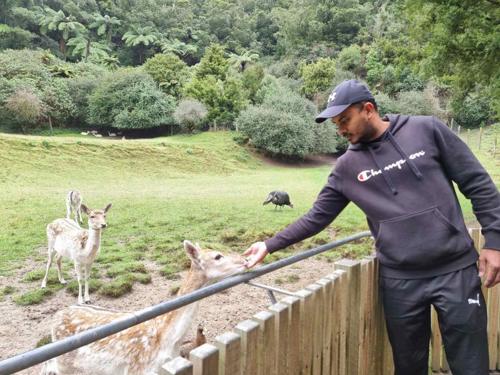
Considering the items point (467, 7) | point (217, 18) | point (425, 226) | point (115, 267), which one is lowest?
point (115, 267)

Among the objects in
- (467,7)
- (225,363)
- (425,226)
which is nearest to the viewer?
(225,363)

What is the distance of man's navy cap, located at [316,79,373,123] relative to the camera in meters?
2.11

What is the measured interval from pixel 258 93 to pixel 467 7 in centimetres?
3395

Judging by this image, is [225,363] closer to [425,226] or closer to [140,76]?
[425,226]

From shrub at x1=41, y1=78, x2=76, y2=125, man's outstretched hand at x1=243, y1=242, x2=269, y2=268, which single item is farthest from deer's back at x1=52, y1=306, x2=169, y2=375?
shrub at x1=41, y1=78, x2=76, y2=125

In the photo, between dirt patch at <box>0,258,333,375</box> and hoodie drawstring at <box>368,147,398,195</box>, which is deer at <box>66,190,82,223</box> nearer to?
dirt patch at <box>0,258,333,375</box>

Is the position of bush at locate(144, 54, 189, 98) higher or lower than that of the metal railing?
higher

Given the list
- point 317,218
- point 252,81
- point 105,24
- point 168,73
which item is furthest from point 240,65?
point 317,218

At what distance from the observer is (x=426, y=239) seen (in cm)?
197

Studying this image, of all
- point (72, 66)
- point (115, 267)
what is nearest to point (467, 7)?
point (115, 267)

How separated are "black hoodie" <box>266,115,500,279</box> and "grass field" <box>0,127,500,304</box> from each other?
5302mm

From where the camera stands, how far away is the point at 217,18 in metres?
74.0

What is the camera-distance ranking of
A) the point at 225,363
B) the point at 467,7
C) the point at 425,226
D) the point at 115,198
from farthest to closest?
the point at 115,198
the point at 467,7
the point at 425,226
the point at 225,363

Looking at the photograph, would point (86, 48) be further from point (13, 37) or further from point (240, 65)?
point (240, 65)
